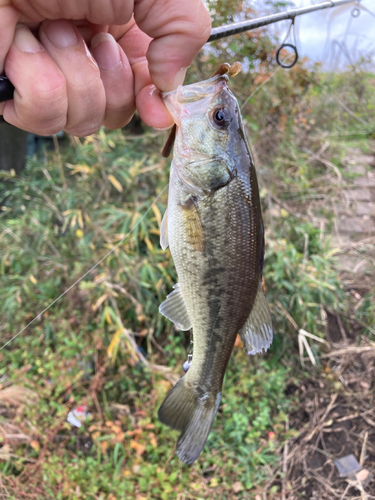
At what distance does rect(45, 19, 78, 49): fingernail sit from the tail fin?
4.15 feet

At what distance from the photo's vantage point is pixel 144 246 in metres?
3.23

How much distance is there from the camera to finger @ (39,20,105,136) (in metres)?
1.05

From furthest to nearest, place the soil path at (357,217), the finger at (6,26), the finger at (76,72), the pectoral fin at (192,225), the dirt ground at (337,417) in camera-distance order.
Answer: the soil path at (357,217)
the dirt ground at (337,417)
the pectoral fin at (192,225)
the finger at (76,72)
the finger at (6,26)

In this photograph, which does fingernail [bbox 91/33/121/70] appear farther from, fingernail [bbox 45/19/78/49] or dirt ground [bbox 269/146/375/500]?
dirt ground [bbox 269/146/375/500]

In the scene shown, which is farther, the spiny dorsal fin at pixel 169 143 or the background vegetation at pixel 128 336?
the background vegetation at pixel 128 336

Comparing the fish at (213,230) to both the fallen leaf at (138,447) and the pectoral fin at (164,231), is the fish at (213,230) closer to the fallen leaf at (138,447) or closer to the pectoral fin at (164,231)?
the pectoral fin at (164,231)

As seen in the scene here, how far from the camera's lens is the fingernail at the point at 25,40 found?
3.29 ft

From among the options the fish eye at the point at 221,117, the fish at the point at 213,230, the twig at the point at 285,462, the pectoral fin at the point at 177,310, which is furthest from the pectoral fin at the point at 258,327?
the twig at the point at 285,462

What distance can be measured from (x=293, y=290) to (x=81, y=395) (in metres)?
2.04

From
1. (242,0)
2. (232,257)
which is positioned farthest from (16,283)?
(242,0)

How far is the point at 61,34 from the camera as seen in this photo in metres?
1.06

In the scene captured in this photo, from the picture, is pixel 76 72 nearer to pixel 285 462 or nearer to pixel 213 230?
pixel 213 230

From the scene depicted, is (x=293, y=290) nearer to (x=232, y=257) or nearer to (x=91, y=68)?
(x=232, y=257)

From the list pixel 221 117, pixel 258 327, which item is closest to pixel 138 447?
pixel 258 327
